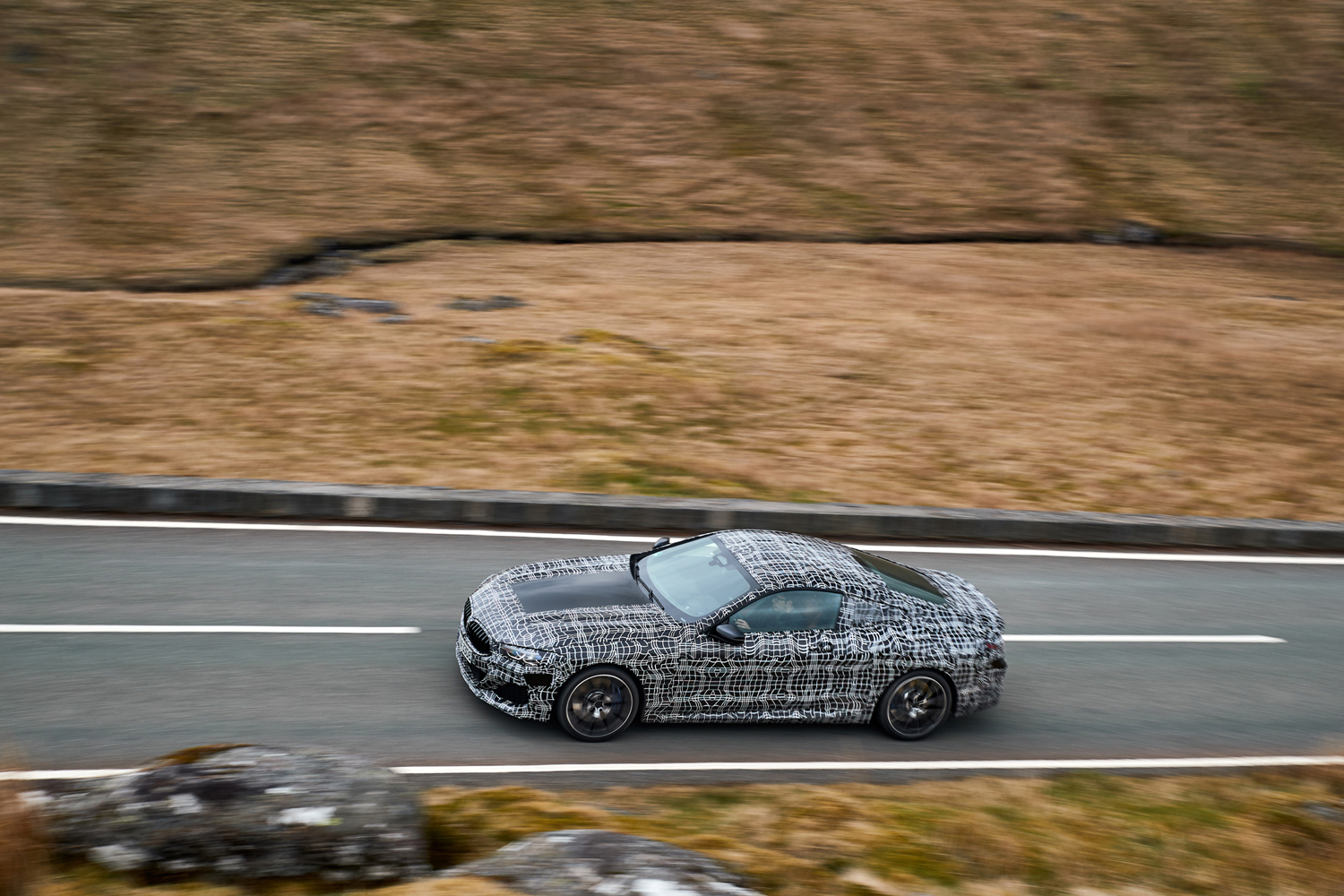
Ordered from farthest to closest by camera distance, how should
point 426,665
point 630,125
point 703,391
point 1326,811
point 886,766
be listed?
point 630,125, point 703,391, point 426,665, point 886,766, point 1326,811

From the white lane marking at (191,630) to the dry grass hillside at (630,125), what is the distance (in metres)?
14.4

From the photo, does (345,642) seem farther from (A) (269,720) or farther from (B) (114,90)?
(B) (114,90)

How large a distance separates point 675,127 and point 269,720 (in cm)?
2702

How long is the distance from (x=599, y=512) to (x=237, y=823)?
7976 mm

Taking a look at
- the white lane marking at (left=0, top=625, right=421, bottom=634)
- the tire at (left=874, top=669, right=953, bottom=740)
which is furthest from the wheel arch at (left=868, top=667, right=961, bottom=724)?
the white lane marking at (left=0, top=625, right=421, bottom=634)

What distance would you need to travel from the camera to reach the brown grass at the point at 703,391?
14156mm

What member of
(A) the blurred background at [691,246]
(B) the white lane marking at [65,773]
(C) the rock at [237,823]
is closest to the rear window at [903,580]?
(A) the blurred background at [691,246]

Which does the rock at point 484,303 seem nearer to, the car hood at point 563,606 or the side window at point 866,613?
the car hood at point 563,606

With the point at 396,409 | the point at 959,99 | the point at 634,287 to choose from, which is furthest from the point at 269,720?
the point at 959,99

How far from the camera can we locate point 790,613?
28.3ft

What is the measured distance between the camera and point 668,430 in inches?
607

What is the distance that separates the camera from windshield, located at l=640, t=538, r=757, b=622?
8.60 metres

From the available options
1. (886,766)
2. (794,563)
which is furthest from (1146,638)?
(794,563)

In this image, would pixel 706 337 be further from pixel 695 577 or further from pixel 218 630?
pixel 218 630
